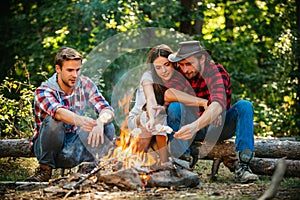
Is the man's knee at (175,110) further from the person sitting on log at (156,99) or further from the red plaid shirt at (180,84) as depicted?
the red plaid shirt at (180,84)

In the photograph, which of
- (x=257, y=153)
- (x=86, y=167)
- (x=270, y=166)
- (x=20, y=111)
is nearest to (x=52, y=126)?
(x=86, y=167)

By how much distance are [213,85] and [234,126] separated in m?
0.51

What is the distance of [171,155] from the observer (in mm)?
5480

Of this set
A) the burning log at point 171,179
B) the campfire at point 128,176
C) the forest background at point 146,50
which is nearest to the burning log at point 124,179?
the campfire at point 128,176

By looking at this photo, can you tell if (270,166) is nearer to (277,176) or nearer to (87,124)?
(87,124)

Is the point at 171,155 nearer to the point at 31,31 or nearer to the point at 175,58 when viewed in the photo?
the point at 175,58

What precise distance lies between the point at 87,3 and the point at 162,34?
1.72 meters

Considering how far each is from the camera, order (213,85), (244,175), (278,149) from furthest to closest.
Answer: (278,149) → (213,85) → (244,175)

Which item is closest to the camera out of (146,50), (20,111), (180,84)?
(180,84)

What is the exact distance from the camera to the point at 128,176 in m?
4.75

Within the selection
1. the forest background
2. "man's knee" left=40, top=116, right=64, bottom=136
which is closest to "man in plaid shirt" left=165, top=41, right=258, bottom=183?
"man's knee" left=40, top=116, right=64, bottom=136

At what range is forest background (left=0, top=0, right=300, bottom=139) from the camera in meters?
10.3

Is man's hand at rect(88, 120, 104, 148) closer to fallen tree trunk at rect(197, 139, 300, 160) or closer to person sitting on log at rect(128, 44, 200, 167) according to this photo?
person sitting on log at rect(128, 44, 200, 167)

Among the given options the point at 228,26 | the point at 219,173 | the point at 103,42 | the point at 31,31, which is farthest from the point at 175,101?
the point at 228,26
